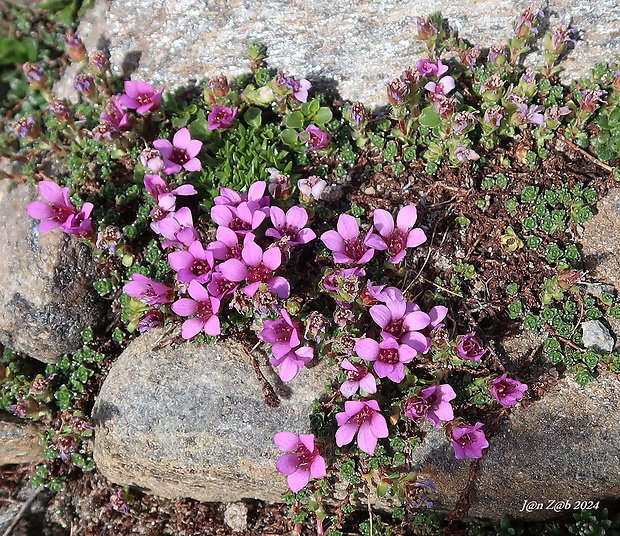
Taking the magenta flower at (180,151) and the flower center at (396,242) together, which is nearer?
the flower center at (396,242)

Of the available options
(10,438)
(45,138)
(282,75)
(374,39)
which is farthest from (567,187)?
(10,438)

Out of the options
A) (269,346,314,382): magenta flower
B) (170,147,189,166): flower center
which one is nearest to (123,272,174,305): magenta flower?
(269,346,314,382): magenta flower

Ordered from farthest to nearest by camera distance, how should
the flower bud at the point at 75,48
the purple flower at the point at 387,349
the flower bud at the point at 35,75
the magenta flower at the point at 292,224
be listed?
the flower bud at the point at 35,75, the flower bud at the point at 75,48, the magenta flower at the point at 292,224, the purple flower at the point at 387,349

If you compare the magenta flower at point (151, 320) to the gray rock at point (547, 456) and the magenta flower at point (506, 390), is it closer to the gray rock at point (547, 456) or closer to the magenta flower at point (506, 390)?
the gray rock at point (547, 456)

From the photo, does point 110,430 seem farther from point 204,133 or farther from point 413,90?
point 413,90

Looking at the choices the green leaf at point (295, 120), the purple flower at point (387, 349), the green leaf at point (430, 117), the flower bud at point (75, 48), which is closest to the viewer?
the purple flower at point (387, 349)

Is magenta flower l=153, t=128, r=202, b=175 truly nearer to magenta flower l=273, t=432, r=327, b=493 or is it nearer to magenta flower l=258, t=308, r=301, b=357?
magenta flower l=258, t=308, r=301, b=357

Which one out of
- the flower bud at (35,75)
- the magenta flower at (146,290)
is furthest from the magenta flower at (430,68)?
the flower bud at (35,75)
